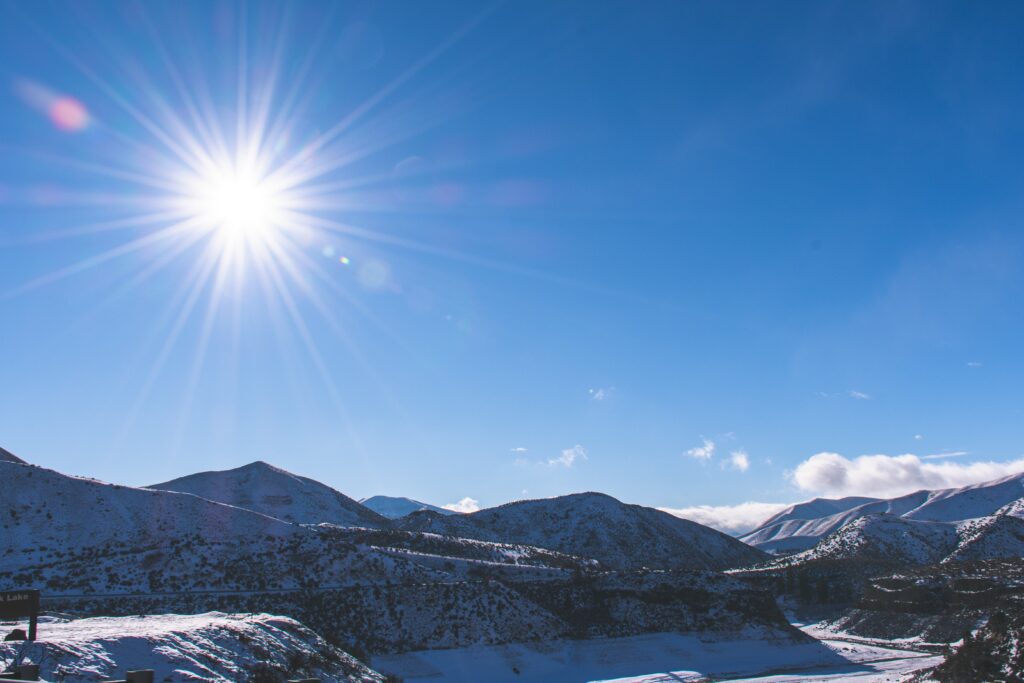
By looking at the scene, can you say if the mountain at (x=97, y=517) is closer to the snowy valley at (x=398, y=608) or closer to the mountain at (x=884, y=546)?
the snowy valley at (x=398, y=608)

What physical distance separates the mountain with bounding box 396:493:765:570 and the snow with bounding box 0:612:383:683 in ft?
402

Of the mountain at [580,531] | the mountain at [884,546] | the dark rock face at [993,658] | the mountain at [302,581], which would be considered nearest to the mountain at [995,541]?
the mountain at [884,546]

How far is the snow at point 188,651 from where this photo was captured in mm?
28750

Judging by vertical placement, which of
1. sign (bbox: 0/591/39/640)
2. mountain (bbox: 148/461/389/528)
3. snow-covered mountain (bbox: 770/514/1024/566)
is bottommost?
sign (bbox: 0/591/39/640)

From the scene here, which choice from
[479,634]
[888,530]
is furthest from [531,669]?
[888,530]

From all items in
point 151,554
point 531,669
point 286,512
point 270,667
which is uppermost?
point 286,512

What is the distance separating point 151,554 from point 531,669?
143ft

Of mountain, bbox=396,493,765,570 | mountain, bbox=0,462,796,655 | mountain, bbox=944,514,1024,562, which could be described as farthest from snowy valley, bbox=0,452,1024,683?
mountain, bbox=944,514,1024,562

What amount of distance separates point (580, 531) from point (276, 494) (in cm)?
7647

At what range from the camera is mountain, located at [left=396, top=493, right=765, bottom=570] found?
170125 mm

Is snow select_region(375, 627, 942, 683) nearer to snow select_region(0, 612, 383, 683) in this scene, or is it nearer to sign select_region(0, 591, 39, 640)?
snow select_region(0, 612, 383, 683)

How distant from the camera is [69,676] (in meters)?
27.7

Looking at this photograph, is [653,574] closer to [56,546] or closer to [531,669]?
[531,669]

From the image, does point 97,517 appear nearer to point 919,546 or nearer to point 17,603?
point 17,603
